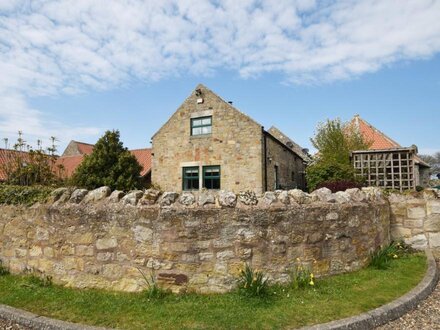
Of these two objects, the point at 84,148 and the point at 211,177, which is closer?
the point at 211,177

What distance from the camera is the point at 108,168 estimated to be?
19406 millimetres

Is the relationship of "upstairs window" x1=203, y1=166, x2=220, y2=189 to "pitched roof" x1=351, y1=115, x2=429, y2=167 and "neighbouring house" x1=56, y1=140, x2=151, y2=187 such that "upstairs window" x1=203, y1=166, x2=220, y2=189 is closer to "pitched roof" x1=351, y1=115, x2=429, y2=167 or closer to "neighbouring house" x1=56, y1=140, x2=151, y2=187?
"neighbouring house" x1=56, y1=140, x2=151, y2=187

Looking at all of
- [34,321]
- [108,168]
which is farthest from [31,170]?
[34,321]

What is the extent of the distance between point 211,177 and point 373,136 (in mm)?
14171

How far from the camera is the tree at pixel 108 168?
1881cm

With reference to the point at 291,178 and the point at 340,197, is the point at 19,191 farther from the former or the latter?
the point at 291,178

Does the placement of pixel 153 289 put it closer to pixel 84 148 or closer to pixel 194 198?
pixel 194 198

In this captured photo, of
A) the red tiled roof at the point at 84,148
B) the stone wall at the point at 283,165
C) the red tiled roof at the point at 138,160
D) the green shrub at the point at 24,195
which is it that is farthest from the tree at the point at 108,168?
the red tiled roof at the point at 84,148

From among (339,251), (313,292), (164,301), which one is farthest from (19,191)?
(339,251)

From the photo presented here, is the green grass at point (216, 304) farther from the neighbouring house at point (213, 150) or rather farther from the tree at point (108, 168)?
the tree at point (108, 168)

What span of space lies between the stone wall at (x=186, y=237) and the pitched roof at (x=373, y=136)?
839 inches

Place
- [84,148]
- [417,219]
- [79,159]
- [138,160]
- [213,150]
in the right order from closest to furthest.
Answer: [417,219], [213,150], [138,160], [79,159], [84,148]

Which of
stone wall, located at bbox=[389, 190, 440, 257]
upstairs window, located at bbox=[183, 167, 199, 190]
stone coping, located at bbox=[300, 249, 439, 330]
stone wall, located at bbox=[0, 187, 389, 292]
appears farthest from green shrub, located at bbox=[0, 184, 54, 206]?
upstairs window, located at bbox=[183, 167, 199, 190]

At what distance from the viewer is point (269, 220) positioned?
4.66m
